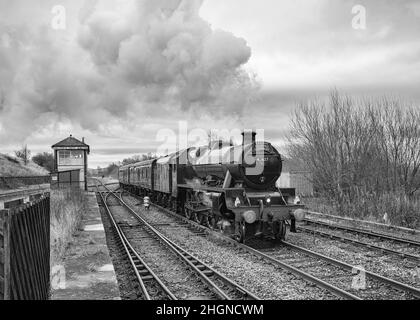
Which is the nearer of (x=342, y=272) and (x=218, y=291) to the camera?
(x=218, y=291)

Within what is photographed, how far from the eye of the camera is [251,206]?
33.0 ft

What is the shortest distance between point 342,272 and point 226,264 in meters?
2.43

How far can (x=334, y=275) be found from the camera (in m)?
7.58

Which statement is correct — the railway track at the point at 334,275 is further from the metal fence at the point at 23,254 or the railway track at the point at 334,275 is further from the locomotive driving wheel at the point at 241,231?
the metal fence at the point at 23,254

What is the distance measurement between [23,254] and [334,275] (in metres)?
5.75

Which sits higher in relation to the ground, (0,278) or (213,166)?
(213,166)

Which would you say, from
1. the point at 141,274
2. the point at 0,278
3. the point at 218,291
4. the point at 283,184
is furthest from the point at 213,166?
the point at 283,184

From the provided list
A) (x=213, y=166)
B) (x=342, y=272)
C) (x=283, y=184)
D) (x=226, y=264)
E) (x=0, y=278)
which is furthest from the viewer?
(x=283, y=184)

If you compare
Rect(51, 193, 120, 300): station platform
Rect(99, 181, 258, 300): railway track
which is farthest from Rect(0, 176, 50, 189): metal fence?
Rect(51, 193, 120, 300): station platform

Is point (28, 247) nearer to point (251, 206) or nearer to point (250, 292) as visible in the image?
point (250, 292)

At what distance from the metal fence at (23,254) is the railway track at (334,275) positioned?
14.8 ft

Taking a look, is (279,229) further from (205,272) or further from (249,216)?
(205,272)

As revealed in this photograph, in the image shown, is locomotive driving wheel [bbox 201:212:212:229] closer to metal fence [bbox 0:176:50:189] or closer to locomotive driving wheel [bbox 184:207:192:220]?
locomotive driving wheel [bbox 184:207:192:220]

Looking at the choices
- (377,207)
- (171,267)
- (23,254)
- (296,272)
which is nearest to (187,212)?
(171,267)
